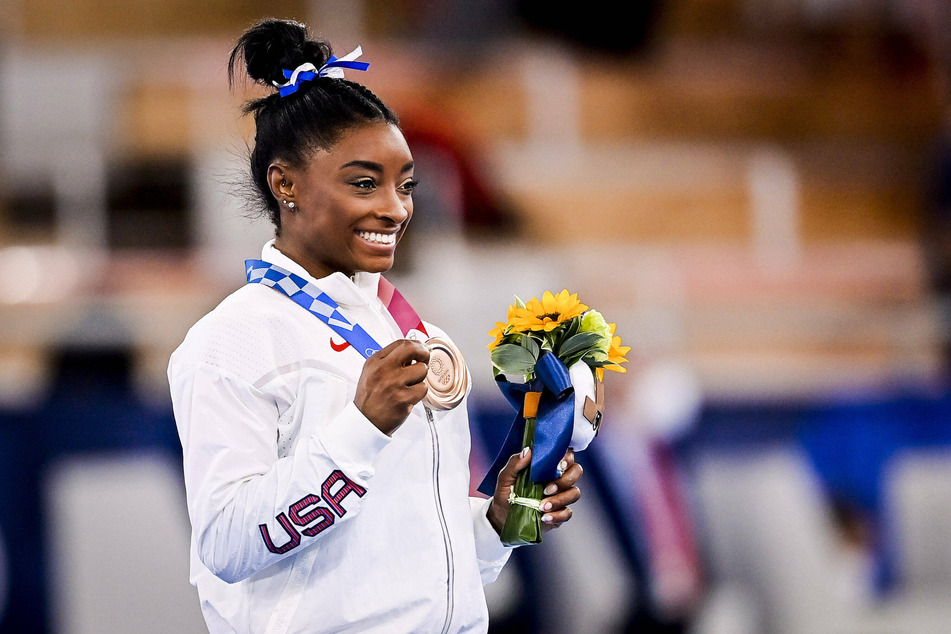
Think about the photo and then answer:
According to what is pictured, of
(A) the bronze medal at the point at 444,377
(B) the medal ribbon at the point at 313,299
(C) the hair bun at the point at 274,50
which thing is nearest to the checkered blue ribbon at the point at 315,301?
(B) the medal ribbon at the point at 313,299

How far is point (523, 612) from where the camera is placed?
478 cm

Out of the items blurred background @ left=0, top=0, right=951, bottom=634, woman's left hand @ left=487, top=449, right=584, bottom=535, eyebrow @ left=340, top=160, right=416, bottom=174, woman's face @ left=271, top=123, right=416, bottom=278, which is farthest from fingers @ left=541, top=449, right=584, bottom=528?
blurred background @ left=0, top=0, right=951, bottom=634

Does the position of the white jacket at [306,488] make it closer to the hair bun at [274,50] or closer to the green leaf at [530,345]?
the green leaf at [530,345]

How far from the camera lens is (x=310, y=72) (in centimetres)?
204

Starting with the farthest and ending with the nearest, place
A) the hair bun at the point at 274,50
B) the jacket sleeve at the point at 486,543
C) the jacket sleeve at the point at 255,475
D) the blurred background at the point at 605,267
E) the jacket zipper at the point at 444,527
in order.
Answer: the blurred background at the point at 605,267 → the jacket sleeve at the point at 486,543 → the hair bun at the point at 274,50 → the jacket zipper at the point at 444,527 → the jacket sleeve at the point at 255,475

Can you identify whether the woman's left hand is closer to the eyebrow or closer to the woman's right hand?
the woman's right hand

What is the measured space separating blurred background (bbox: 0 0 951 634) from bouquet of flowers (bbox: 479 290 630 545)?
0.56m

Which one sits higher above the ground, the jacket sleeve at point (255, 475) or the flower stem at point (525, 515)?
the jacket sleeve at point (255, 475)

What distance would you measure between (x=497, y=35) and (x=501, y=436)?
5036 mm

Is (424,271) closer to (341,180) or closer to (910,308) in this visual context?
(910,308)

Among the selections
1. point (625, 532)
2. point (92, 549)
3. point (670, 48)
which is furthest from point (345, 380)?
point (670, 48)

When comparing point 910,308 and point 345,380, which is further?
point 910,308

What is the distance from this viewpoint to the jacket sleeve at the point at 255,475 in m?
1.77

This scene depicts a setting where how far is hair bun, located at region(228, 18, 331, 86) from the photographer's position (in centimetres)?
206
